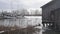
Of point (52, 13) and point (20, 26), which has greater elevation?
point (52, 13)

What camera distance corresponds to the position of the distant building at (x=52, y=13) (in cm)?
274

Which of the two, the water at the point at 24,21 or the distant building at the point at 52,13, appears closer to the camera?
the water at the point at 24,21

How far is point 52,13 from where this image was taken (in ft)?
9.19

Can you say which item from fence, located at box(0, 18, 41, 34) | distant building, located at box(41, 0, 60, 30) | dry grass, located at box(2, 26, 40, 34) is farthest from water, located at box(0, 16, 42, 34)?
distant building, located at box(41, 0, 60, 30)

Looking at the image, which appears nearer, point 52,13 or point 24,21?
point 24,21

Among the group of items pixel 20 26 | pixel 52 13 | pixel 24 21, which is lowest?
pixel 20 26

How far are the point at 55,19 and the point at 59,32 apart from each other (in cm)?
39

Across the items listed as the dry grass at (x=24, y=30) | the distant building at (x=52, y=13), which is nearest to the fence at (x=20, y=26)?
the dry grass at (x=24, y=30)

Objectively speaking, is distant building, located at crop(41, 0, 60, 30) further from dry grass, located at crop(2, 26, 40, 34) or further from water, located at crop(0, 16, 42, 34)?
dry grass, located at crop(2, 26, 40, 34)

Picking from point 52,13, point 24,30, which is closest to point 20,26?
point 24,30

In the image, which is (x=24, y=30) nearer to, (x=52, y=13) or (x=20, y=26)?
(x=20, y=26)

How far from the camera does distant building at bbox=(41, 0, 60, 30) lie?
274 centimetres

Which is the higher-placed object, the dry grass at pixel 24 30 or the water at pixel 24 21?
the water at pixel 24 21

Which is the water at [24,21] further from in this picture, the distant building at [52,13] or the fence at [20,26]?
the distant building at [52,13]
